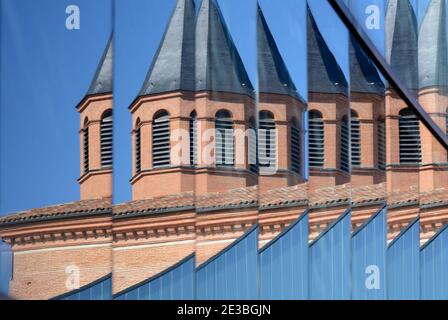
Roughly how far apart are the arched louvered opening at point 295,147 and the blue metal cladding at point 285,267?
314 mm

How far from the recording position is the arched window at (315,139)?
877 cm

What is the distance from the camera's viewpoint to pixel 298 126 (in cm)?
859

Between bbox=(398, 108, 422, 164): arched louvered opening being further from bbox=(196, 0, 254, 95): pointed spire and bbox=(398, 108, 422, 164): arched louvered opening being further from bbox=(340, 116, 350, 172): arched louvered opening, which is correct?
bbox=(196, 0, 254, 95): pointed spire

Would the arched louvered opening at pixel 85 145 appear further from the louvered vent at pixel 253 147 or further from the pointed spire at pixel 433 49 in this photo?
the pointed spire at pixel 433 49

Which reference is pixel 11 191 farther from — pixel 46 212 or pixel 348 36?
pixel 348 36

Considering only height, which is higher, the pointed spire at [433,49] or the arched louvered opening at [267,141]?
the pointed spire at [433,49]

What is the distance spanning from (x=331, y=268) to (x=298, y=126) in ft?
2.70

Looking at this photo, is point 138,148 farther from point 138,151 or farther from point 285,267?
point 285,267

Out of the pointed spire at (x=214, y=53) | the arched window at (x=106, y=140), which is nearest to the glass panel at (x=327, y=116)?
the pointed spire at (x=214, y=53)

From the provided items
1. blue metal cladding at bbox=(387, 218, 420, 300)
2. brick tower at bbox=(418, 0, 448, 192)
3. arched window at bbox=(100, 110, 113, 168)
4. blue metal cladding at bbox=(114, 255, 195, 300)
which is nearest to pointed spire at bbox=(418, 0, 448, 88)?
brick tower at bbox=(418, 0, 448, 192)

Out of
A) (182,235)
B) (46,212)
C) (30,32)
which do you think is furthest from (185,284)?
(30,32)

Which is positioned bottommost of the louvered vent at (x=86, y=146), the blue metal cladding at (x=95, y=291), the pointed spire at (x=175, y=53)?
the blue metal cladding at (x=95, y=291)

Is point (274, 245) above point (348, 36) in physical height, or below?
below
